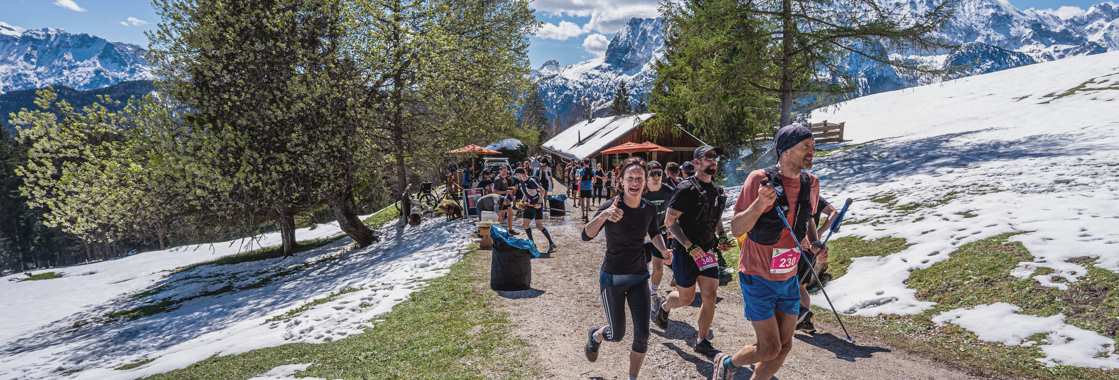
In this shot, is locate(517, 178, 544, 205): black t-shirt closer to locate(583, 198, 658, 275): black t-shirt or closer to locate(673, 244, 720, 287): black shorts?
locate(673, 244, 720, 287): black shorts

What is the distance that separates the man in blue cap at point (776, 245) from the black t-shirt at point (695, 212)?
4.44 ft

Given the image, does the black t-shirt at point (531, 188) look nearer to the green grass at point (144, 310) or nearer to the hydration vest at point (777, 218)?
the hydration vest at point (777, 218)

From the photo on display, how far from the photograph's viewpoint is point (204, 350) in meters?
7.95

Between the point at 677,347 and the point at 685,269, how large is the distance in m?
1.21

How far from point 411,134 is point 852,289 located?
14.4 m

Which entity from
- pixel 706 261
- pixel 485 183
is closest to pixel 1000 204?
pixel 706 261

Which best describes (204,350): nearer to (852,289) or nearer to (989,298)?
(852,289)

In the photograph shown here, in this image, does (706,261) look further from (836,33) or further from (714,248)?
(836,33)

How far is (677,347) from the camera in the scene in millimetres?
5961

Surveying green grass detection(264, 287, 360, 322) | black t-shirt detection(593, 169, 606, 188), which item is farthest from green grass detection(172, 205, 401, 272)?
green grass detection(264, 287, 360, 322)

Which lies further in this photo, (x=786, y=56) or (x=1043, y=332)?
(x=786, y=56)

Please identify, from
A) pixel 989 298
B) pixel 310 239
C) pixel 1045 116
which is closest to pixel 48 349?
pixel 310 239

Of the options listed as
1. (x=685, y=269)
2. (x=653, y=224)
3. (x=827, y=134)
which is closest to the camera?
(x=653, y=224)

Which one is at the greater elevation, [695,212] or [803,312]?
[695,212]
